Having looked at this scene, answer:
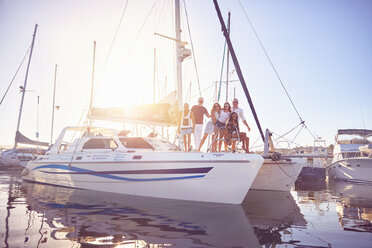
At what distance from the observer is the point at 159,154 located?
646cm

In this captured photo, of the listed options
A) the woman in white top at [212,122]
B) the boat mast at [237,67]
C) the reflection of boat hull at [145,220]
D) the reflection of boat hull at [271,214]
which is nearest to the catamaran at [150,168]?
the reflection of boat hull at [145,220]

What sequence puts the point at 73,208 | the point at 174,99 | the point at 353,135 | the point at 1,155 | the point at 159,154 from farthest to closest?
the point at 1,155 → the point at 353,135 → the point at 174,99 → the point at 159,154 → the point at 73,208

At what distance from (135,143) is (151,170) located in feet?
5.54

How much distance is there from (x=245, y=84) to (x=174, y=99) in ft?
8.33

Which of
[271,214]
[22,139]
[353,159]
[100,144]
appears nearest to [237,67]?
[271,214]

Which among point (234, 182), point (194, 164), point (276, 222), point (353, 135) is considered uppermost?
point (353, 135)

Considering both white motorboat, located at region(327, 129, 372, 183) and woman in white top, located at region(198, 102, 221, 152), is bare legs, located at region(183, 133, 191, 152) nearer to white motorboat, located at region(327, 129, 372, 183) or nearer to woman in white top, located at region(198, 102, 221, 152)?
woman in white top, located at region(198, 102, 221, 152)

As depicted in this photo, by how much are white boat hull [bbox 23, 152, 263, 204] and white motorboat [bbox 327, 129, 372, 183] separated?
12.1 meters

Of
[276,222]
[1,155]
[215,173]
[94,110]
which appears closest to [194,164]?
[215,173]

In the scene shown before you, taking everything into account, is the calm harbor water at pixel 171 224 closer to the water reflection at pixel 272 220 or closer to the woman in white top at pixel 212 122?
the water reflection at pixel 272 220

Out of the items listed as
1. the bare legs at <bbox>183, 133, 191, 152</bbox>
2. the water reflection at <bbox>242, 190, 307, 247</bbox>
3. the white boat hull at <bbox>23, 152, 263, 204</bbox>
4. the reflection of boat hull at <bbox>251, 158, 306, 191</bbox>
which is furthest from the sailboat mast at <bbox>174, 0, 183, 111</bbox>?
the water reflection at <bbox>242, 190, 307, 247</bbox>

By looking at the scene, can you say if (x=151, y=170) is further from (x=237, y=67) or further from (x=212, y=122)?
(x=237, y=67)

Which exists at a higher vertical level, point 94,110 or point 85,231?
point 94,110

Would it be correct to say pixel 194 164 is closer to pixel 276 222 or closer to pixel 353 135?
pixel 276 222
